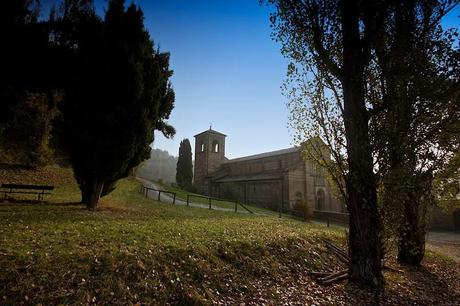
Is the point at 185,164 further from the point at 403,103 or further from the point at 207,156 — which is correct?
the point at 403,103

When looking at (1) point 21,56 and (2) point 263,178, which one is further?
(2) point 263,178

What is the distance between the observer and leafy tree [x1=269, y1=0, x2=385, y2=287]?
6945 millimetres

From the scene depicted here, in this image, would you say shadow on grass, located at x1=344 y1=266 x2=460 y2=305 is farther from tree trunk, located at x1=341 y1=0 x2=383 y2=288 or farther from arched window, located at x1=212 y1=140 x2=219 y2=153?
arched window, located at x1=212 y1=140 x2=219 y2=153

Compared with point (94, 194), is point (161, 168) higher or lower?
higher

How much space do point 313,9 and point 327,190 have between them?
3122 cm

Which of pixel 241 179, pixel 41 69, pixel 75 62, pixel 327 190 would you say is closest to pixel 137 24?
pixel 75 62

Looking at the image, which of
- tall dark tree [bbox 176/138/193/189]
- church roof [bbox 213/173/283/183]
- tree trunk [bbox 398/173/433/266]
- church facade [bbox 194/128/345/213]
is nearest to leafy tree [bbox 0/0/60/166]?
tree trunk [bbox 398/173/433/266]

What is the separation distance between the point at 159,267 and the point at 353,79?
7169 millimetres

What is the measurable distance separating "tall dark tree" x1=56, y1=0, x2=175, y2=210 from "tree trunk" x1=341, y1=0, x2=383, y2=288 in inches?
333

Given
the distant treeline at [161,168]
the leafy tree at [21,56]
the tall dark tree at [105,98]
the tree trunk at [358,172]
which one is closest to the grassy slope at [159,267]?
the tree trunk at [358,172]

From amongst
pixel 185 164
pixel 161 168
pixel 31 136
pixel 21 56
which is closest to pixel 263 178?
pixel 185 164

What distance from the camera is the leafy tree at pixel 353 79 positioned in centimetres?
695

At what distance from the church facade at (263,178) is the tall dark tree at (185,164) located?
364cm

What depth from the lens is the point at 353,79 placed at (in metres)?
7.38
